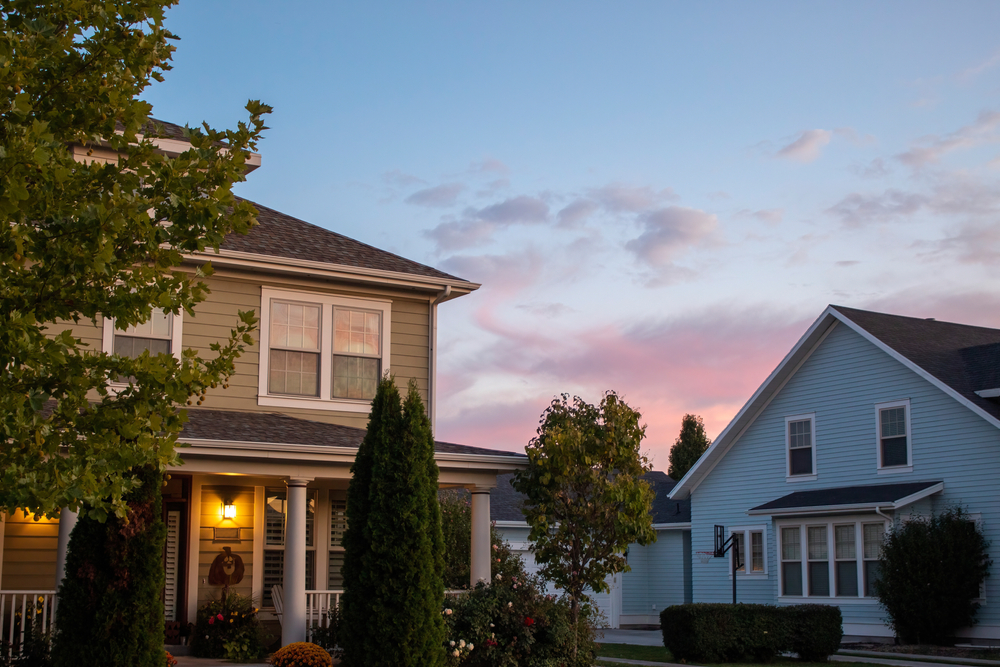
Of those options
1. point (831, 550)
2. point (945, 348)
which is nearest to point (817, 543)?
point (831, 550)

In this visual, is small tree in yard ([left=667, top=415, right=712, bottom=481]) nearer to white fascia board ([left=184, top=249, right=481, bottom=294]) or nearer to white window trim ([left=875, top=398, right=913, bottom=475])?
white window trim ([left=875, top=398, right=913, bottom=475])

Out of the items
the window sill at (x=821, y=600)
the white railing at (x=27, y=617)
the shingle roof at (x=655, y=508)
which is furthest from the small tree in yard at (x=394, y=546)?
the shingle roof at (x=655, y=508)

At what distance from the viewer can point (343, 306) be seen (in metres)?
16.2

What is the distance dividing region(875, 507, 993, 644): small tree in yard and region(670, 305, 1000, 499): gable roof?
2.50 meters

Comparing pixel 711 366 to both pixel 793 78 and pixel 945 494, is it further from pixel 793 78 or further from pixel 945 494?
pixel 793 78

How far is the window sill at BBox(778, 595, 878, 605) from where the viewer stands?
76.7 feet

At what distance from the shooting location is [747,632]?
1880 centimetres

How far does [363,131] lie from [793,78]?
734cm

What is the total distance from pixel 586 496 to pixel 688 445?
3250 centimetres

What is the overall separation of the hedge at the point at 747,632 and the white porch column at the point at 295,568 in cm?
782

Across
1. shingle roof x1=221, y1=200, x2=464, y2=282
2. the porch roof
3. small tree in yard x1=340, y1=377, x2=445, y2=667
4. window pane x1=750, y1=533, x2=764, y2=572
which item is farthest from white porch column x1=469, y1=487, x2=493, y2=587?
window pane x1=750, y1=533, x2=764, y2=572

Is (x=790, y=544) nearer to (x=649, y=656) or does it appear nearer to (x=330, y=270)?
(x=649, y=656)

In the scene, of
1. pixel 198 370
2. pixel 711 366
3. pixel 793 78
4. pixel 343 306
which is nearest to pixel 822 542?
pixel 711 366

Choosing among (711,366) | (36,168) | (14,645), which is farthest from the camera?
(711,366)
